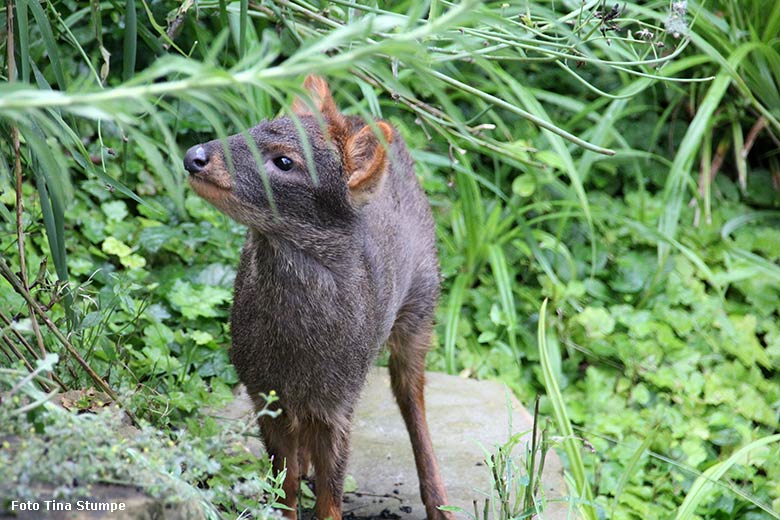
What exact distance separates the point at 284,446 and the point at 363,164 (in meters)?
1.02

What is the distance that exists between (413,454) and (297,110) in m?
1.59

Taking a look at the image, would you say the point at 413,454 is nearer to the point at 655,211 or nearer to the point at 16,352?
the point at 16,352

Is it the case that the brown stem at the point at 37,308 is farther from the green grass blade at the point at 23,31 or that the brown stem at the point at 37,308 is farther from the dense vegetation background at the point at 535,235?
the green grass blade at the point at 23,31

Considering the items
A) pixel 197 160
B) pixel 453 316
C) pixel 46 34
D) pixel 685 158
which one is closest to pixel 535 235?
pixel 453 316

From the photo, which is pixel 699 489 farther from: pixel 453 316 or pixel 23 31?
pixel 23 31

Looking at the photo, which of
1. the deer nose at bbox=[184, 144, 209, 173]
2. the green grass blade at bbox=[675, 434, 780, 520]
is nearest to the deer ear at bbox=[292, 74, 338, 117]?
the deer nose at bbox=[184, 144, 209, 173]

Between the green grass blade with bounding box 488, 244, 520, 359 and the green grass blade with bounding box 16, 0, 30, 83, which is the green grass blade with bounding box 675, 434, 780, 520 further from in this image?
the green grass blade with bounding box 16, 0, 30, 83

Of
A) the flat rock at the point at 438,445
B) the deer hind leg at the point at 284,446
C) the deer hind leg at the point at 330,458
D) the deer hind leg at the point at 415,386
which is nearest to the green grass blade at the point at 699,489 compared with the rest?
the flat rock at the point at 438,445

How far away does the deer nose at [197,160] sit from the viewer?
10.2 feet

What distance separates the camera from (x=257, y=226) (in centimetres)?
326

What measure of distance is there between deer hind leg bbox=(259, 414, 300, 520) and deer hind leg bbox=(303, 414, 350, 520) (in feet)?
0.22

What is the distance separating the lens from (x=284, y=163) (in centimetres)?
326

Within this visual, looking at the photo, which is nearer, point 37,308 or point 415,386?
point 37,308

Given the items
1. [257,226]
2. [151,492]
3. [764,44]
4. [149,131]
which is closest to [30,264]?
[149,131]
